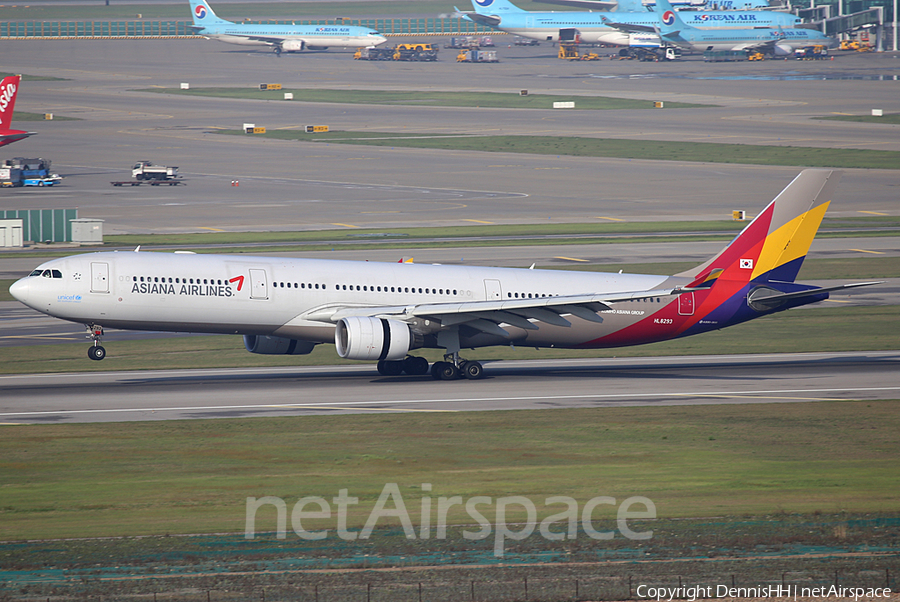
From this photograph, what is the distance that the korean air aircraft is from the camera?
1752 inches

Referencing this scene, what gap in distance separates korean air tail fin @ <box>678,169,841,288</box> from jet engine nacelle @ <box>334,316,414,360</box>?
1396 cm

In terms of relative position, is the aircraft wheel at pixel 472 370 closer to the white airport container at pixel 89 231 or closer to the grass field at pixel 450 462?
the grass field at pixel 450 462

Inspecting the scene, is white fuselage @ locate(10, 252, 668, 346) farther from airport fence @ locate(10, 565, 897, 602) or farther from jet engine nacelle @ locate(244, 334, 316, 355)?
airport fence @ locate(10, 565, 897, 602)

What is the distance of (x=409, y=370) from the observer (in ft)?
161

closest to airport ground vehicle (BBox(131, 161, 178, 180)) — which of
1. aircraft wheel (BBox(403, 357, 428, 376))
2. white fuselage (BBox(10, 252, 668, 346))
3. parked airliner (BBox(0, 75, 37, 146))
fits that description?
parked airliner (BBox(0, 75, 37, 146))

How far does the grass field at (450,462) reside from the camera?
92.6ft

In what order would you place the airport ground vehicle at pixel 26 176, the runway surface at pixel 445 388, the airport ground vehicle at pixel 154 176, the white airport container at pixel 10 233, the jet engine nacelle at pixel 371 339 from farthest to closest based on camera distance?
1. the airport ground vehicle at pixel 154 176
2. the airport ground vehicle at pixel 26 176
3. the white airport container at pixel 10 233
4. the jet engine nacelle at pixel 371 339
5. the runway surface at pixel 445 388

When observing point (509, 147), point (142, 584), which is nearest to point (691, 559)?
point (142, 584)

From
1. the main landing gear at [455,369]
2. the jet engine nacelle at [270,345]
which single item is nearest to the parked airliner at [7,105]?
the jet engine nacelle at [270,345]

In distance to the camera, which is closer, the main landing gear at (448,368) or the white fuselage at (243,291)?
the white fuselage at (243,291)

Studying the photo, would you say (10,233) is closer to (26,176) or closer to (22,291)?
(26,176)

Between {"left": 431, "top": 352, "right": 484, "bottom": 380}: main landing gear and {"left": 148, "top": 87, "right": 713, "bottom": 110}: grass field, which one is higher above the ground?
{"left": 148, "top": 87, "right": 713, "bottom": 110}: grass field

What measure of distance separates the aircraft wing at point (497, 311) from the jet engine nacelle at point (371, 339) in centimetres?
121

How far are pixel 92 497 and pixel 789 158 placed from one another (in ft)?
364
